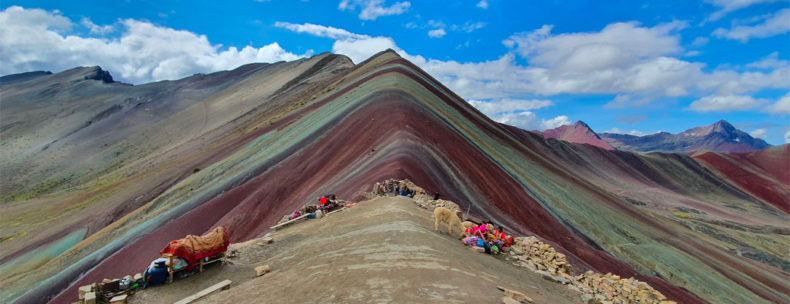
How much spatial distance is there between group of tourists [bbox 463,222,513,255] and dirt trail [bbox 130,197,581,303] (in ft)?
1.51

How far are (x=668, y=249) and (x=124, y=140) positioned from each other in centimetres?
11234

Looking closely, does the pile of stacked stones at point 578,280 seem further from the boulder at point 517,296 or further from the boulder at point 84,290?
the boulder at point 84,290

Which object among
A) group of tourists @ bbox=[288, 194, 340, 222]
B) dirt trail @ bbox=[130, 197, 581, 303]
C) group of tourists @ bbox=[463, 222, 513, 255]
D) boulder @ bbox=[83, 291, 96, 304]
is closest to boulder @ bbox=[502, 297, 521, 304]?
dirt trail @ bbox=[130, 197, 581, 303]

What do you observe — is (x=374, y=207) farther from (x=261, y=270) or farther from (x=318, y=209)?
(x=261, y=270)

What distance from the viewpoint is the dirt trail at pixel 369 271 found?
6.60m

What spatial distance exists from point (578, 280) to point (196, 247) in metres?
10.9

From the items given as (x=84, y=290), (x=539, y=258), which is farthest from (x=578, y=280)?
(x=84, y=290)

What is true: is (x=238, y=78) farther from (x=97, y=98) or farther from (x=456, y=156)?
(x=456, y=156)

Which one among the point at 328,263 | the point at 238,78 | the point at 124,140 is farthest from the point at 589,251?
the point at 238,78

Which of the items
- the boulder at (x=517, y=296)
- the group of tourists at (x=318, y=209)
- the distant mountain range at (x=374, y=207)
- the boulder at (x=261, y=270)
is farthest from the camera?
the distant mountain range at (x=374, y=207)

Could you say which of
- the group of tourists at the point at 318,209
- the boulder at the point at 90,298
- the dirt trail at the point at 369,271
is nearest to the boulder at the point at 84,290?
the boulder at the point at 90,298

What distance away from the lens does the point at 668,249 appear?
30922 mm

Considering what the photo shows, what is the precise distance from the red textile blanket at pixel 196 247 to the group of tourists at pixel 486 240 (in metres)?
6.93

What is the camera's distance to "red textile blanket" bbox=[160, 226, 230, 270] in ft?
30.9
